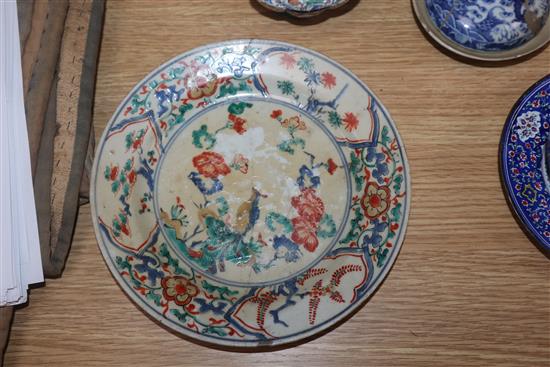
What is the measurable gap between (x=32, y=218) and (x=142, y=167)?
0.16 meters

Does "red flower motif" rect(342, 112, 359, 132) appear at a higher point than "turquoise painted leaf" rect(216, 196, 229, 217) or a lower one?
higher

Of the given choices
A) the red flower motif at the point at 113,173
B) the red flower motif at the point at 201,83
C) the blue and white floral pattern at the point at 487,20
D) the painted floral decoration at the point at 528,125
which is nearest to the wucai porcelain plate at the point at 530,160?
Result: the painted floral decoration at the point at 528,125

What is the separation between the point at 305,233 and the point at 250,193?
10cm

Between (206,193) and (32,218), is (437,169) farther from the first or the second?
(32,218)

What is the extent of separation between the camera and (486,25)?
35.6 inches

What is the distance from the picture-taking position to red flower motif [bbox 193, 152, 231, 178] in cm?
81

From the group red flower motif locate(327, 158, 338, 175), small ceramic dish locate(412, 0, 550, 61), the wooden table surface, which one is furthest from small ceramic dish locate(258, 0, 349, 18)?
red flower motif locate(327, 158, 338, 175)

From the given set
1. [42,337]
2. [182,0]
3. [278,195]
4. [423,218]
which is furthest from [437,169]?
[42,337]

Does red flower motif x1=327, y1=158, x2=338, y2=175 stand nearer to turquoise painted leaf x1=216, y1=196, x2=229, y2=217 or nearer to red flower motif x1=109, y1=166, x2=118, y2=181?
turquoise painted leaf x1=216, y1=196, x2=229, y2=217

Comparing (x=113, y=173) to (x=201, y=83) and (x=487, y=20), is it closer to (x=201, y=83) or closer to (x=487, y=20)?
(x=201, y=83)

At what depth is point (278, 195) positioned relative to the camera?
2.63 feet

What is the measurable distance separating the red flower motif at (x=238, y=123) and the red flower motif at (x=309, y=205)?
13 cm

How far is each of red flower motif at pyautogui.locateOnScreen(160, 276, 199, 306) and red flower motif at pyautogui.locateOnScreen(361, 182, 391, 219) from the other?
10.4 inches

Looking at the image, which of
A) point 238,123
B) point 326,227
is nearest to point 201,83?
point 238,123
